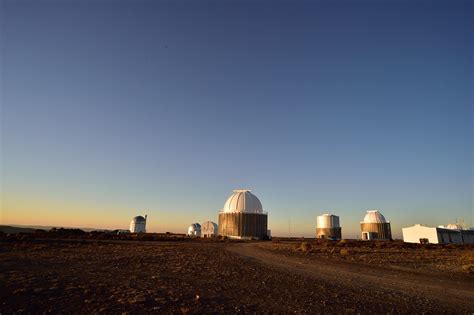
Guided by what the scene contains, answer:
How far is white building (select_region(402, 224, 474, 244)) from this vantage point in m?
60.7

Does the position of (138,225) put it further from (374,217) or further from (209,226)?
(374,217)

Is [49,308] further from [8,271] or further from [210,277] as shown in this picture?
[8,271]

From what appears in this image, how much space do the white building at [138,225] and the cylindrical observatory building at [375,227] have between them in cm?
7422

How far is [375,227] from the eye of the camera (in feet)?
282

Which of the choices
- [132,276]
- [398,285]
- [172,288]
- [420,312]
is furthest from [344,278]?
[132,276]

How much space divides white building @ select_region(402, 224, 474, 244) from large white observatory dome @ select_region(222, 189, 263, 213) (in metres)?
37.0

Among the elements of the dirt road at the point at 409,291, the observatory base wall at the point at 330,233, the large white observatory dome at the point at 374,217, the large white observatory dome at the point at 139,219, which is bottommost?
the observatory base wall at the point at 330,233

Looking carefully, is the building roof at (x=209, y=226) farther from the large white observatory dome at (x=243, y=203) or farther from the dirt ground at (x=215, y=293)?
the dirt ground at (x=215, y=293)

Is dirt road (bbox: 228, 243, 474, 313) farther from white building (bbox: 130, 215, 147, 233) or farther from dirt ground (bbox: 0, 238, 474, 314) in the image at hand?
white building (bbox: 130, 215, 147, 233)

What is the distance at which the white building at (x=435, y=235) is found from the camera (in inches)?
2388

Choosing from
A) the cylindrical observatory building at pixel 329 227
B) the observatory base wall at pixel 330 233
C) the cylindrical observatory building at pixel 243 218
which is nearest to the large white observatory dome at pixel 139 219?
the cylindrical observatory building at pixel 243 218

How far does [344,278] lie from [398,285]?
6.41ft

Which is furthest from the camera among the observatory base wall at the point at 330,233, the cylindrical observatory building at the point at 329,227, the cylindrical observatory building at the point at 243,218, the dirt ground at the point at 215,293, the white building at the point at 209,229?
the cylindrical observatory building at the point at 329,227

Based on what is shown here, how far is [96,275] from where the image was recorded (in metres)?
10.2
